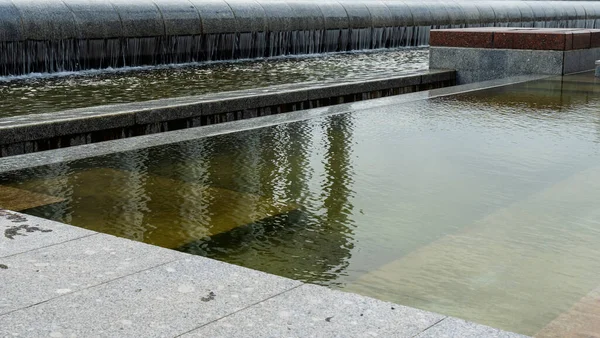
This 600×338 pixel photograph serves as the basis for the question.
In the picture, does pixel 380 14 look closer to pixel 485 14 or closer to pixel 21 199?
pixel 485 14

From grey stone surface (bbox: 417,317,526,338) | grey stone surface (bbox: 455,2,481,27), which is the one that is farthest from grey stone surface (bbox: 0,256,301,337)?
grey stone surface (bbox: 455,2,481,27)

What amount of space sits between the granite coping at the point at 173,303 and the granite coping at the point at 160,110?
3595mm

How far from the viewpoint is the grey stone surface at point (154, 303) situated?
3.25 meters

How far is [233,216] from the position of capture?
203 inches

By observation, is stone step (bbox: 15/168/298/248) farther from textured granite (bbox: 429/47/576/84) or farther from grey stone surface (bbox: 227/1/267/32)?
grey stone surface (bbox: 227/1/267/32)

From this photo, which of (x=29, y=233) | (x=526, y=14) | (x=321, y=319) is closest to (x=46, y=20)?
(x=29, y=233)

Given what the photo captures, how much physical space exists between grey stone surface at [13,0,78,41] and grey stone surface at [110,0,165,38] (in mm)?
1095

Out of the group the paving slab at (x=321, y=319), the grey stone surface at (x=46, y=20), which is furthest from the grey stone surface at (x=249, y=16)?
the paving slab at (x=321, y=319)

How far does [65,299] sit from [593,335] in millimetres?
2027

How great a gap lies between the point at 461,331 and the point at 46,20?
12.8 meters

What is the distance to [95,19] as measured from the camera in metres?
15.5

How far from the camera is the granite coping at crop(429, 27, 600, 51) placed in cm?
1347

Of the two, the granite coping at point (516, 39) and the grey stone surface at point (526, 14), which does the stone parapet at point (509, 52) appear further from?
the grey stone surface at point (526, 14)

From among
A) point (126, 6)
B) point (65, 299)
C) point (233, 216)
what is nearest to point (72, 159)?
point (233, 216)
